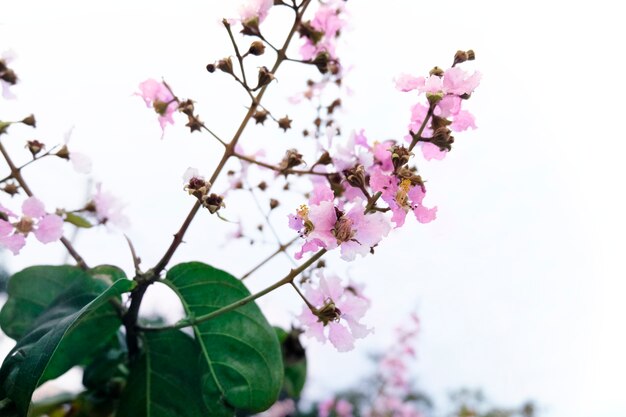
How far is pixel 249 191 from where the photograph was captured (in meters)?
0.91

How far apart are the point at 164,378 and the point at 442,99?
1.50ft

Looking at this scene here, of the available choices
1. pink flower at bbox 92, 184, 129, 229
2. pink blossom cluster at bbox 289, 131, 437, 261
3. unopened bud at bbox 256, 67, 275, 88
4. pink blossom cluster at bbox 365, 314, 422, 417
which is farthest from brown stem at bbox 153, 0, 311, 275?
pink blossom cluster at bbox 365, 314, 422, 417

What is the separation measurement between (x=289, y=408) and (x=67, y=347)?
2036 millimetres

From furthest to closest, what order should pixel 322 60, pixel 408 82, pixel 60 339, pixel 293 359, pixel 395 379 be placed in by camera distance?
pixel 395 379, pixel 293 359, pixel 322 60, pixel 408 82, pixel 60 339

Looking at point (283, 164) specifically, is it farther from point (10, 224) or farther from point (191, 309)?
point (10, 224)

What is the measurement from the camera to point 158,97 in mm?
728

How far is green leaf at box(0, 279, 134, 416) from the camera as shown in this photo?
509mm

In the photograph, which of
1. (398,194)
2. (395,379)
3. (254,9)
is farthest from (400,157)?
(395,379)

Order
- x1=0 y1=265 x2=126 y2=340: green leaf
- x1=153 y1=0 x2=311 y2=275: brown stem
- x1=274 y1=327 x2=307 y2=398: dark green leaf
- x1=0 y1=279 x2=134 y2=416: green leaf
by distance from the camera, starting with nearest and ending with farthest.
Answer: x1=0 y1=279 x2=134 y2=416: green leaf → x1=153 y1=0 x2=311 y2=275: brown stem → x1=0 y1=265 x2=126 y2=340: green leaf → x1=274 y1=327 x2=307 y2=398: dark green leaf

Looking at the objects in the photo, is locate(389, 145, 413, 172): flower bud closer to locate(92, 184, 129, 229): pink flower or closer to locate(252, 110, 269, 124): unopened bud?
locate(252, 110, 269, 124): unopened bud

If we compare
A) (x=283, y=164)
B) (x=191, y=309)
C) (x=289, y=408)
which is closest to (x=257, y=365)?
(x=191, y=309)

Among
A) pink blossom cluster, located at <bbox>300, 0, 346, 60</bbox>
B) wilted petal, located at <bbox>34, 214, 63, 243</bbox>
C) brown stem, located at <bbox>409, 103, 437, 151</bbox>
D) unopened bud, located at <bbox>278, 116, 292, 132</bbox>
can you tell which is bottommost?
wilted petal, located at <bbox>34, 214, 63, 243</bbox>

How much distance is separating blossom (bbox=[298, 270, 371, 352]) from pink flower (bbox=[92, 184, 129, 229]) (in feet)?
1.09

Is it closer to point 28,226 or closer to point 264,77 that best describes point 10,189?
point 28,226
